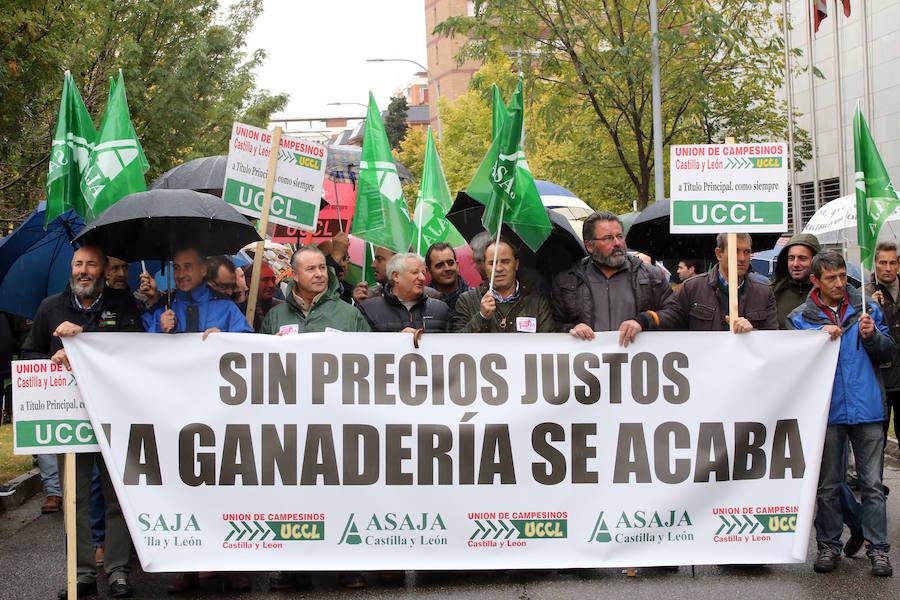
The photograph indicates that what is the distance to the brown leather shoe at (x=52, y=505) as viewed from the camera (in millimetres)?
10109

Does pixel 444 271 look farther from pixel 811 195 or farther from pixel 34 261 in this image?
pixel 811 195

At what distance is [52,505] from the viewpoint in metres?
10.1

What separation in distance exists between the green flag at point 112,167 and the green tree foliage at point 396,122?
290 ft

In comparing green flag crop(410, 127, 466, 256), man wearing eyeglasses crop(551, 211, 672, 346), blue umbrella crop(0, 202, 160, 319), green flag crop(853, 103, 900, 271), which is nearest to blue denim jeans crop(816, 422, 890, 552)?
green flag crop(853, 103, 900, 271)

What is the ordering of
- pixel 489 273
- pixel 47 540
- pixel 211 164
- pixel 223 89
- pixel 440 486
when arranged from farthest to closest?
pixel 223 89, pixel 211 164, pixel 47 540, pixel 489 273, pixel 440 486

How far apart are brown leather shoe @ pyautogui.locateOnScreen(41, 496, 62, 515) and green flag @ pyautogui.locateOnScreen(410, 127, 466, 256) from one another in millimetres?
3536

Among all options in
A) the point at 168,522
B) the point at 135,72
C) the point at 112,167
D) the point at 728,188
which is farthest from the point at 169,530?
the point at 135,72

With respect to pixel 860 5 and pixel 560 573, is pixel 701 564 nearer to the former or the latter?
pixel 560 573

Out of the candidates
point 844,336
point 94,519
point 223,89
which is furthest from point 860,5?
point 94,519

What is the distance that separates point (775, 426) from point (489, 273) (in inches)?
74.9

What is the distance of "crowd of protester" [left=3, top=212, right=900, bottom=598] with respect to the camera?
7.21 metres

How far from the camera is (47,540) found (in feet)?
29.2

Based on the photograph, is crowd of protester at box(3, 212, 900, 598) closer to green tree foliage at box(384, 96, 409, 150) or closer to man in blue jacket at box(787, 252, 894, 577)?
man in blue jacket at box(787, 252, 894, 577)

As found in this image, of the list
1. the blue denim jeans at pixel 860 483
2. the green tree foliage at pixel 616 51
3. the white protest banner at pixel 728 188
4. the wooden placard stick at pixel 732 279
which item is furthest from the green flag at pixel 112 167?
the green tree foliage at pixel 616 51
